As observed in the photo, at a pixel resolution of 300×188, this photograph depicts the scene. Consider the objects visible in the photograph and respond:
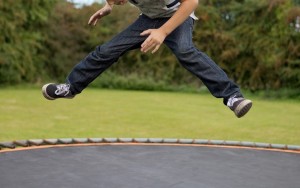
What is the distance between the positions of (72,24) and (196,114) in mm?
8894

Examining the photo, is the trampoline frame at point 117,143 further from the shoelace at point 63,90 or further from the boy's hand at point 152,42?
the boy's hand at point 152,42

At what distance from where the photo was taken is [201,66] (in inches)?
78.2

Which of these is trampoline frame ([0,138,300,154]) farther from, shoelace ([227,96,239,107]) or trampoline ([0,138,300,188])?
shoelace ([227,96,239,107])

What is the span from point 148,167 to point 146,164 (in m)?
0.09

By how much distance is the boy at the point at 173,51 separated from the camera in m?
1.94

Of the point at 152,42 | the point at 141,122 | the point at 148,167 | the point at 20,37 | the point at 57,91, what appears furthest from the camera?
the point at 20,37

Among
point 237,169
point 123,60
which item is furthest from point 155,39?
point 123,60

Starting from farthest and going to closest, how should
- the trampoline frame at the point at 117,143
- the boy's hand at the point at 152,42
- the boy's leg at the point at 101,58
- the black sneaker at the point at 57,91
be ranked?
1. the trampoline frame at the point at 117,143
2. the black sneaker at the point at 57,91
3. the boy's leg at the point at 101,58
4. the boy's hand at the point at 152,42

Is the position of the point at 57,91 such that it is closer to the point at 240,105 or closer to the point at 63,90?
the point at 63,90

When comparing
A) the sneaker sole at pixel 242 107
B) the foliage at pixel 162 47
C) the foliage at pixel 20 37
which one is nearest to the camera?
the sneaker sole at pixel 242 107

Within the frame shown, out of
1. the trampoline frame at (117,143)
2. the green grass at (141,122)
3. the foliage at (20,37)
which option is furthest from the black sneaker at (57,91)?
the foliage at (20,37)

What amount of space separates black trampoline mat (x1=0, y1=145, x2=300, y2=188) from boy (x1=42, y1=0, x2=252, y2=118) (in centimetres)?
42

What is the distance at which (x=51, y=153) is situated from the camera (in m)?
2.91

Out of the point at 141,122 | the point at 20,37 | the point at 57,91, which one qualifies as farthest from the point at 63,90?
the point at 20,37
